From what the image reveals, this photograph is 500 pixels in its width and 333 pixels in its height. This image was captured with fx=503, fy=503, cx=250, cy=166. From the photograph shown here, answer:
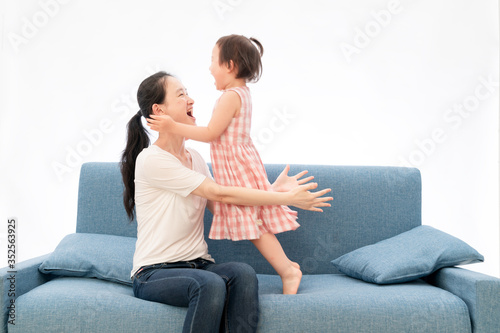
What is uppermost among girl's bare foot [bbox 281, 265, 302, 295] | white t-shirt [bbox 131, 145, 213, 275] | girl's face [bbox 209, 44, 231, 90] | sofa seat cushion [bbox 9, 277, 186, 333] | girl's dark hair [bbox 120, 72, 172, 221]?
girl's face [bbox 209, 44, 231, 90]

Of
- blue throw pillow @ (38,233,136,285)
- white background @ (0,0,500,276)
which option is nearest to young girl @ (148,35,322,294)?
blue throw pillow @ (38,233,136,285)

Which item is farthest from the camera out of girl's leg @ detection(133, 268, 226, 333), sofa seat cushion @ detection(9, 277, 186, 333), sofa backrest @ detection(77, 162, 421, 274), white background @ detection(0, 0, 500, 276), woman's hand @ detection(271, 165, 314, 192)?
white background @ detection(0, 0, 500, 276)

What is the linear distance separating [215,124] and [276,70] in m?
1.29

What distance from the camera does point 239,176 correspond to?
202cm

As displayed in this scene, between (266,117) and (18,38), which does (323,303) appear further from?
(18,38)

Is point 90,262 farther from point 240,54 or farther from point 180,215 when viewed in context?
point 240,54

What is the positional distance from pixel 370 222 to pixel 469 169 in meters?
1.22

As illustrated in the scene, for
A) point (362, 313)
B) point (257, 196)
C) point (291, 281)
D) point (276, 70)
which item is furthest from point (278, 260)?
point (276, 70)

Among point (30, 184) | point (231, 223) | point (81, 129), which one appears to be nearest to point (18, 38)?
point (81, 129)

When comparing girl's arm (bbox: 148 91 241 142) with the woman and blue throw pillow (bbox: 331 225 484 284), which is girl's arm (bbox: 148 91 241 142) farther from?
blue throw pillow (bbox: 331 225 484 284)

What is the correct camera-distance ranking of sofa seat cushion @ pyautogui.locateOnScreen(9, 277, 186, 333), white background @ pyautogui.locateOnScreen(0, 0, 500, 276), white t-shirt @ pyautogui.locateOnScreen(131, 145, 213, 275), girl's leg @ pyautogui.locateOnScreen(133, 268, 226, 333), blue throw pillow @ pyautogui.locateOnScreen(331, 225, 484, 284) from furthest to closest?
white background @ pyautogui.locateOnScreen(0, 0, 500, 276)
blue throw pillow @ pyautogui.locateOnScreen(331, 225, 484, 284)
white t-shirt @ pyautogui.locateOnScreen(131, 145, 213, 275)
sofa seat cushion @ pyautogui.locateOnScreen(9, 277, 186, 333)
girl's leg @ pyautogui.locateOnScreen(133, 268, 226, 333)

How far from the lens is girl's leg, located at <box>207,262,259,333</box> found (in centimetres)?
163

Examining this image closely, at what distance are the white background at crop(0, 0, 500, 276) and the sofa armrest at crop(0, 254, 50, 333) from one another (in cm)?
125

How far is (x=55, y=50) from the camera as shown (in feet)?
10.4
